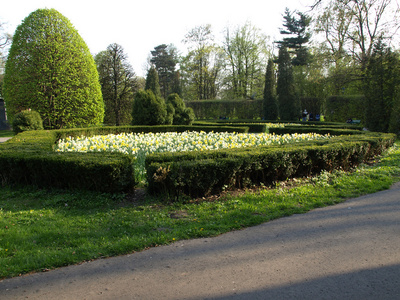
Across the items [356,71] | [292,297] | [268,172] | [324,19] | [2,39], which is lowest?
[292,297]

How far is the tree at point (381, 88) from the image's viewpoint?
1480 centimetres

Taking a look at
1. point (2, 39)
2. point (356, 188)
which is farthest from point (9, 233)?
point (2, 39)

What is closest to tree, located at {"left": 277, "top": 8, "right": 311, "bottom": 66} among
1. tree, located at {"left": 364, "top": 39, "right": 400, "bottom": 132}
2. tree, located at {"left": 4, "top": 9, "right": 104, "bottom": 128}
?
tree, located at {"left": 364, "top": 39, "right": 400, "bottom": 132}

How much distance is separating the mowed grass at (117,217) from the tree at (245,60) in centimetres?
3482

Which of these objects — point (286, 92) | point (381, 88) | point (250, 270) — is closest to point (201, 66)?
A: point (286, 92)

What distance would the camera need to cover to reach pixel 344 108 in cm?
2425

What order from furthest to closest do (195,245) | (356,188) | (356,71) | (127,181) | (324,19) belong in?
(356,71), (324,19), (356,188), (127,181), (195,245)

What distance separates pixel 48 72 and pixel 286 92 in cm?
1977

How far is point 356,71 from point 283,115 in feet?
24.6

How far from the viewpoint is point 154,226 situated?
375 centimetres

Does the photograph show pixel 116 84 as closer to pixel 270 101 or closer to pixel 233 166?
pixel 270 101

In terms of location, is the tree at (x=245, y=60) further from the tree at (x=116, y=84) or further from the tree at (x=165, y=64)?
the tree at (x=116, y=84)

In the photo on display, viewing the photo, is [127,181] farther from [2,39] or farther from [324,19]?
[2,39]

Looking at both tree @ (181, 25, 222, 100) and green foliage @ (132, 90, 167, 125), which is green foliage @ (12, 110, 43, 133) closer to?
green foliage @ (132, 90, 167, 125)
